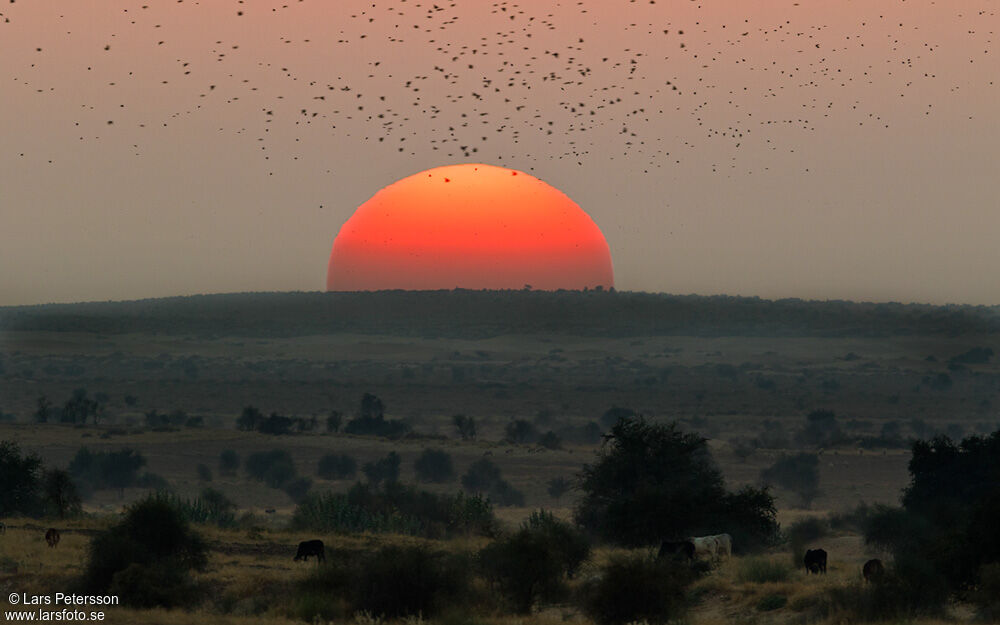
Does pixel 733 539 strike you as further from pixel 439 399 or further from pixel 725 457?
pixel 439 399

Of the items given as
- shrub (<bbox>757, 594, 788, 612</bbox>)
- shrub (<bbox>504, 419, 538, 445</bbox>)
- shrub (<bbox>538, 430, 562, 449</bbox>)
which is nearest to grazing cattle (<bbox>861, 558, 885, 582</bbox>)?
shrub (<bbox>757, 594, 788, 612</bbox>)

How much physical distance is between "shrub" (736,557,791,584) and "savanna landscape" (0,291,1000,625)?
0.19 ft

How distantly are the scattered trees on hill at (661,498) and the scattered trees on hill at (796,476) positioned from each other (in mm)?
33161

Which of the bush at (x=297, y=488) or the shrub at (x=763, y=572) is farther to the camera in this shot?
the bush at (x=297, y=488)

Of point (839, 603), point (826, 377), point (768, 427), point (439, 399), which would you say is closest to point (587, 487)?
point (839, 603)

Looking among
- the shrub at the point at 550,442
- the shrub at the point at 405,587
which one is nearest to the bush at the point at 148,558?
the shrub at the point at 405,587

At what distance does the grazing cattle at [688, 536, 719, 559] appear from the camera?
1438 inches

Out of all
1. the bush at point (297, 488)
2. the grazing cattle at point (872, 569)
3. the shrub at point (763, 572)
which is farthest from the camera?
the bush at point (297, 488)

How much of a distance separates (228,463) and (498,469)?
55.9 ft

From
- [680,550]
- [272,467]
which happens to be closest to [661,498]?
[680,550]

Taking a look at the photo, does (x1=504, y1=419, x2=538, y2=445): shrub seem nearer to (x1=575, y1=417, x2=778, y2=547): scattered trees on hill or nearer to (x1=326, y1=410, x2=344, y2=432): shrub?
(x1=326, y1=410, x2=344, y2=432): shrub

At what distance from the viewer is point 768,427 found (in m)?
117

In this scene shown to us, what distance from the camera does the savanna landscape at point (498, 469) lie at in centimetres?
2975

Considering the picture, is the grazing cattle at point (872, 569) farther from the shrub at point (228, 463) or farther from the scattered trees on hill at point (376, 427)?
the scattered trees on hill at point (376, 427)
